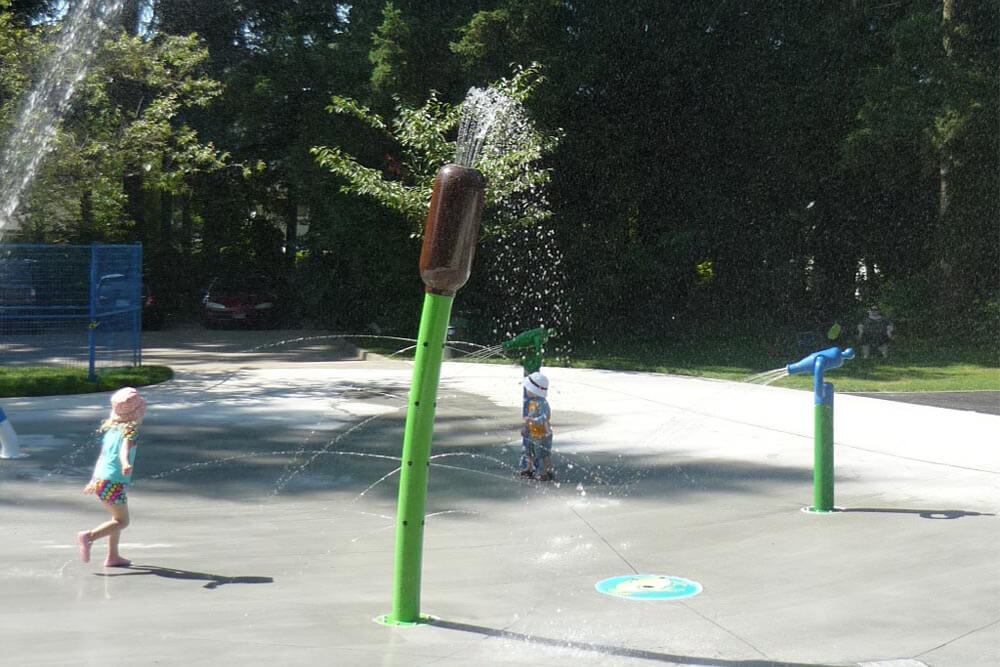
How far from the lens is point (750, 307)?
29375 mm

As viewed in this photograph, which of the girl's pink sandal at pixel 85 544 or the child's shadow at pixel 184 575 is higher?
the girl's pink sandal at pixel 85 544

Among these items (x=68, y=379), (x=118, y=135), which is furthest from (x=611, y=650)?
(x=118, y=135)

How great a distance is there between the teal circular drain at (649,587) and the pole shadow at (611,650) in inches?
32.9

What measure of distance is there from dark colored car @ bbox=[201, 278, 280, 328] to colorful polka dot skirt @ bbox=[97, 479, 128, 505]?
23.6 m

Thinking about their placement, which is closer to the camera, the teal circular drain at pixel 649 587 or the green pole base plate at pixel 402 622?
the green pole base plate at pixel 402 622

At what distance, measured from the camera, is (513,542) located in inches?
278

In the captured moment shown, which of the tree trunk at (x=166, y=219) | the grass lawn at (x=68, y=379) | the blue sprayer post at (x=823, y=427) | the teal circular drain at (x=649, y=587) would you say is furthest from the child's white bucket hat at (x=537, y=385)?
the tree trunk at (x=166, y=219)

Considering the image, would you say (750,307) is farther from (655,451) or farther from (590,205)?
(655,451)

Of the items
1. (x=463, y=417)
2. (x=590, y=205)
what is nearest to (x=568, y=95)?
(x=590, y=205)

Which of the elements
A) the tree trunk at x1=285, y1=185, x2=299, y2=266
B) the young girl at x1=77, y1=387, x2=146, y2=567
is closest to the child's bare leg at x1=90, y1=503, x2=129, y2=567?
the young girl at x1=77, y1=387, x2=146, y2=567

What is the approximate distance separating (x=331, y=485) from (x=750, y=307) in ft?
72.5

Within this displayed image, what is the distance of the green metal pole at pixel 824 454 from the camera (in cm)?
767

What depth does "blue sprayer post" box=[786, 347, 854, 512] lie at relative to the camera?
7676 millimetres

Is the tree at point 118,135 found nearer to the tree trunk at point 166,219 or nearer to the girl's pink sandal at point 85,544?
the girl's pink sandal at point 85,544
